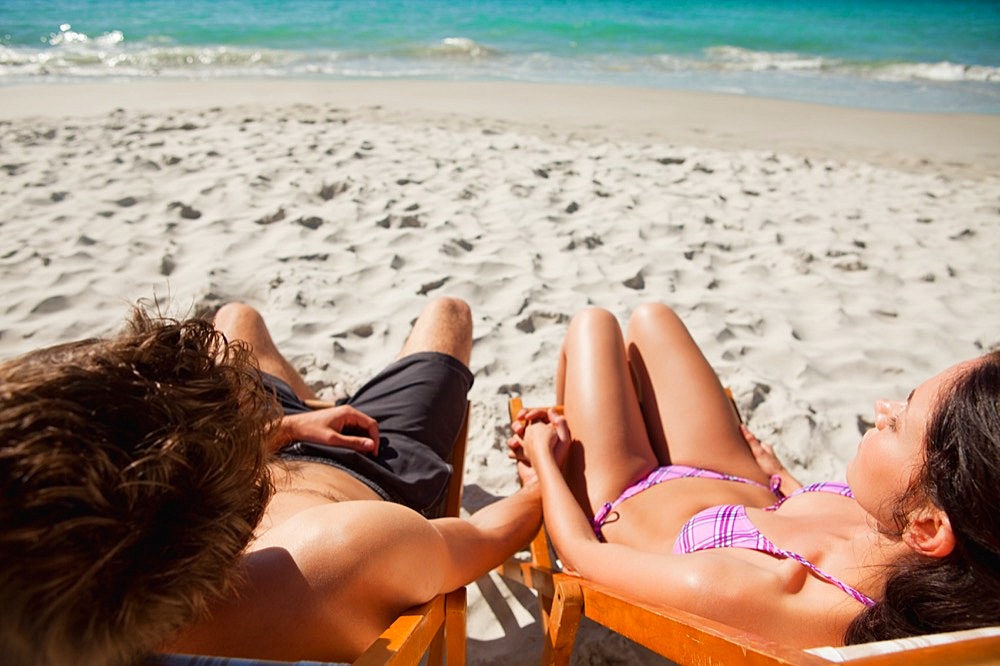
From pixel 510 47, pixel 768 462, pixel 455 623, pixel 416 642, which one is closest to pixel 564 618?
pixel 455 623

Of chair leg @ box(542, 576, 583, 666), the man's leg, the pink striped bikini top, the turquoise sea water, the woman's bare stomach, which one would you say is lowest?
chair leg @ box(542, 576, 583, 666)

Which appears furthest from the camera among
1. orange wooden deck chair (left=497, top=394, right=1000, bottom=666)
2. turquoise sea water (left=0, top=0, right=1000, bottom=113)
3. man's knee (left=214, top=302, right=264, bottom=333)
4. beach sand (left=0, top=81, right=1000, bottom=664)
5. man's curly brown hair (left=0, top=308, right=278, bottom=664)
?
turquoise sea water (left=0, top=0, right=1000, bottom=113)

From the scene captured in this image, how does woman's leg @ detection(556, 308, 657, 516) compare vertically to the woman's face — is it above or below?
below

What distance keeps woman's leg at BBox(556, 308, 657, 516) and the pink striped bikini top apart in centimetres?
27

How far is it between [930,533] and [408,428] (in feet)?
4.16

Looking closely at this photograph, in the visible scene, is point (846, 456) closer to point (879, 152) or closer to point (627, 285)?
point (627, 285)

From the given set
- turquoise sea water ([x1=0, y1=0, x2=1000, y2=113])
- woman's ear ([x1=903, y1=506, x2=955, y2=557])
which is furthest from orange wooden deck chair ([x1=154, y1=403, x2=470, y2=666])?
turquoise sea water ([x1=0, y1=0, x2=1000, y2=113])

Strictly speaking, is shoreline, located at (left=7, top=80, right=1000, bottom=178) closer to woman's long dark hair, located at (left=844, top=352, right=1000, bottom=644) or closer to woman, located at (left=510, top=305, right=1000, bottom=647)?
woman, located at (left=510, top=305, right=1000, bottom=647)

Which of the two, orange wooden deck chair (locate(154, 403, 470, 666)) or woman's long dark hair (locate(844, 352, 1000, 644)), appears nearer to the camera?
orange wooden deck chair (locate(154, 403, 470, 666))

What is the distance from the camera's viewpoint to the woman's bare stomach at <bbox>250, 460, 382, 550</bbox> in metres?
1.50

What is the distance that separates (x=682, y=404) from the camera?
213cm

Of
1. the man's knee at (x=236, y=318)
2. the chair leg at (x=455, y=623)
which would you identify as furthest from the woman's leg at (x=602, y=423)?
the man's knee at (x=236, y=318)

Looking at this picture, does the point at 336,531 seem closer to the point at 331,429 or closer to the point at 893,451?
the point at 331,429

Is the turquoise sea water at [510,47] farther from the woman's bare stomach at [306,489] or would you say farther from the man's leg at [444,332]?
the woman's bare stomach at [306,489]
